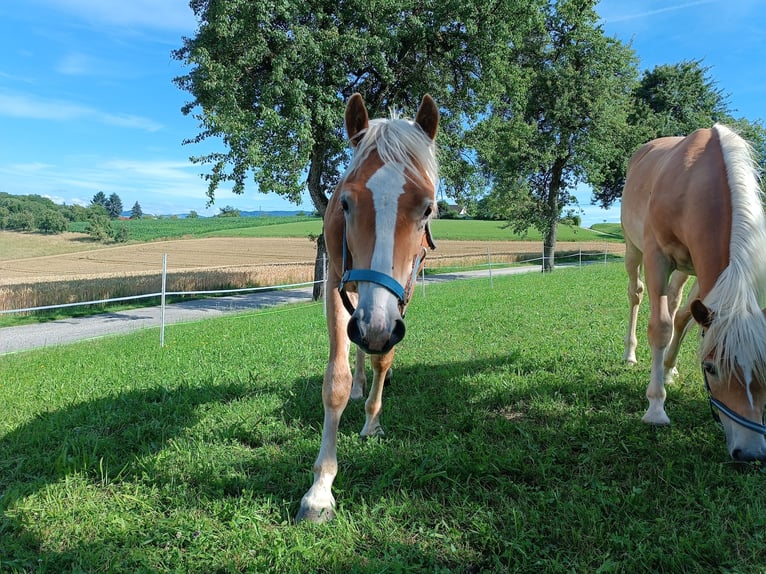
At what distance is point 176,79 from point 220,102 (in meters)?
2.97

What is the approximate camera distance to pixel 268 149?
12.6m

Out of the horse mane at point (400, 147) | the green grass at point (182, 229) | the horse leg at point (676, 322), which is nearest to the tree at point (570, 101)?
the horse leg at point (676, 322)

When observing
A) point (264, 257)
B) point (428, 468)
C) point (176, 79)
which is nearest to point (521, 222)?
point (176, 79)

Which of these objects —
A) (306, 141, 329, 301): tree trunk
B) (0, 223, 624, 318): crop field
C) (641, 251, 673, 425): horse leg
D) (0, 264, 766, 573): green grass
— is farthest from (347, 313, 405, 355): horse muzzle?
(306, 141, 329, 301): tree trunk

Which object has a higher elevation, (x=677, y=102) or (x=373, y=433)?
(x=677, y=102)

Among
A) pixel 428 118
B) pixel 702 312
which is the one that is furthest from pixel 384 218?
pixel 702 312

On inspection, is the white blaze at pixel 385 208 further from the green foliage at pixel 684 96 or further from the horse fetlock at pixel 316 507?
the green foliage at pixel 684 96

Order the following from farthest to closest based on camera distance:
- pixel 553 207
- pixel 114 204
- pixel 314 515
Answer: pixel 114 204 → pixel 553 207 → pixel 314 515

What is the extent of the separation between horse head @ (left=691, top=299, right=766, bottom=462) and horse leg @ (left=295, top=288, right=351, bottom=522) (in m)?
2.03

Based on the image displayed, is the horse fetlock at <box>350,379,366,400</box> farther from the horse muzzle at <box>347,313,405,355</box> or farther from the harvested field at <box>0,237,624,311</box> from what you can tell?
the harvested field at <box>0,237,624,311</box>

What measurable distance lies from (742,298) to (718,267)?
1.16 feet

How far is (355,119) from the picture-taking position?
8.98 feet

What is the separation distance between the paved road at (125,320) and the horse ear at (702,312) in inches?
440

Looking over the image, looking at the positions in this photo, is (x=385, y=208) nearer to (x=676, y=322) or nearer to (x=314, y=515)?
(x=314, y=515)
